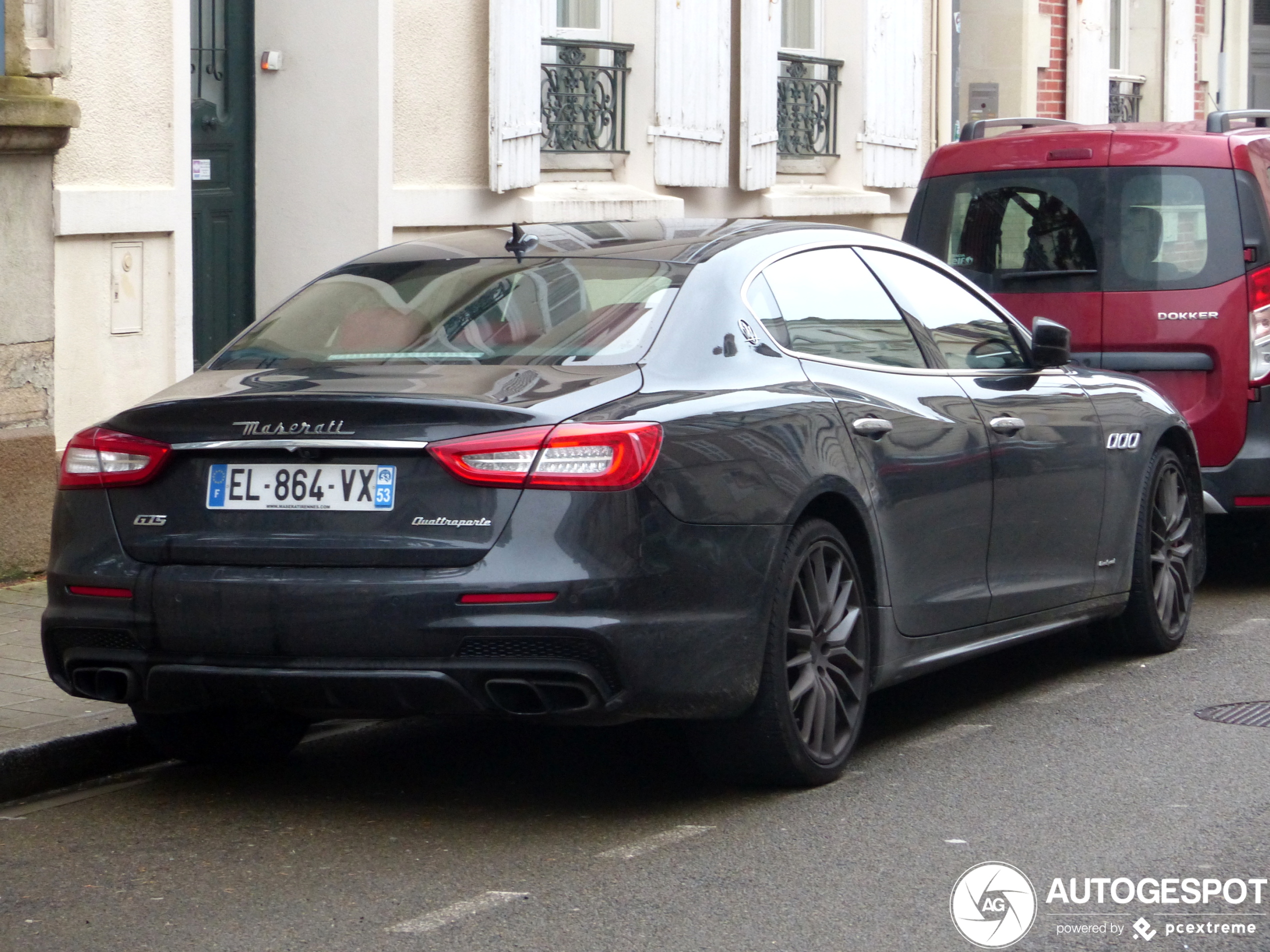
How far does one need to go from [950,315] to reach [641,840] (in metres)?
2.39

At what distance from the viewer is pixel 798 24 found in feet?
51.4

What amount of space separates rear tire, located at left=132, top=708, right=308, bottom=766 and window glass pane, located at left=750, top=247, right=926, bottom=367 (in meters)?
1.83

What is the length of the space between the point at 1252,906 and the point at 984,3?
14.6 meters

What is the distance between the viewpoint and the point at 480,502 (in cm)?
497

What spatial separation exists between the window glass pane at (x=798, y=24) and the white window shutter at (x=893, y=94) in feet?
1.33

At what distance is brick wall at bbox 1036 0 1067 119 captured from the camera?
18.5m

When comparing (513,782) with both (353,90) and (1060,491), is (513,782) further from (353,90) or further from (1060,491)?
(353,90)

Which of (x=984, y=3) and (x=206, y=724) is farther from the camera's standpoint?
(x=984, y=3)

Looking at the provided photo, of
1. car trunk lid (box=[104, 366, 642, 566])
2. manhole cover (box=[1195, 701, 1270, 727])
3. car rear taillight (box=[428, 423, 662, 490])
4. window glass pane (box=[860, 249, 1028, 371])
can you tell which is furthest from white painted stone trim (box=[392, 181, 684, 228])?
car rear taillight (box=[428, 423, 662, 490])

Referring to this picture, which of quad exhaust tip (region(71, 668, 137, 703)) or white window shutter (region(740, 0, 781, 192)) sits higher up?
white window shutter (region(740, 0, 781, 192))

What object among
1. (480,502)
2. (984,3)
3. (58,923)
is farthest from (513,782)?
(984,3)

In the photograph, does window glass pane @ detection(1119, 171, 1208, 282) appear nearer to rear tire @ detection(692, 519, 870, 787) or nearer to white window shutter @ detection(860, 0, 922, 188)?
A: rear tire @ detection(692, 519, 870, 787)

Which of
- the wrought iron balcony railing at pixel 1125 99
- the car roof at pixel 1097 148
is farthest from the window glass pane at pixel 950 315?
the wrought iron balcony railing at pixel 1125 99

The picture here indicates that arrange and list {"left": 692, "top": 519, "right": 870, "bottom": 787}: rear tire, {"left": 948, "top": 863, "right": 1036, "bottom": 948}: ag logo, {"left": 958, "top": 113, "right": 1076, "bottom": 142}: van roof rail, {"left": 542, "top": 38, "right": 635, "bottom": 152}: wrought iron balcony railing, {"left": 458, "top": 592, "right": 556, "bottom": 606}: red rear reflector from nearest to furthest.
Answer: {"left": 948, "top": 863, "right": 1036, "bottom": 948}: ag logo → {"left": 458, "top": 592, "right": 556, "bottom": 606}: red rear reflector → {"left": 692, "top": 519, "right": 870, "bottom": 787}: rear tire → {"left": 958, "top": 113, "right": 1076, "bottom": 142}: van roof rail → {"left": 542, "top": 38, "right": 635, "bottom": 152}: wrought iron balcony railing
